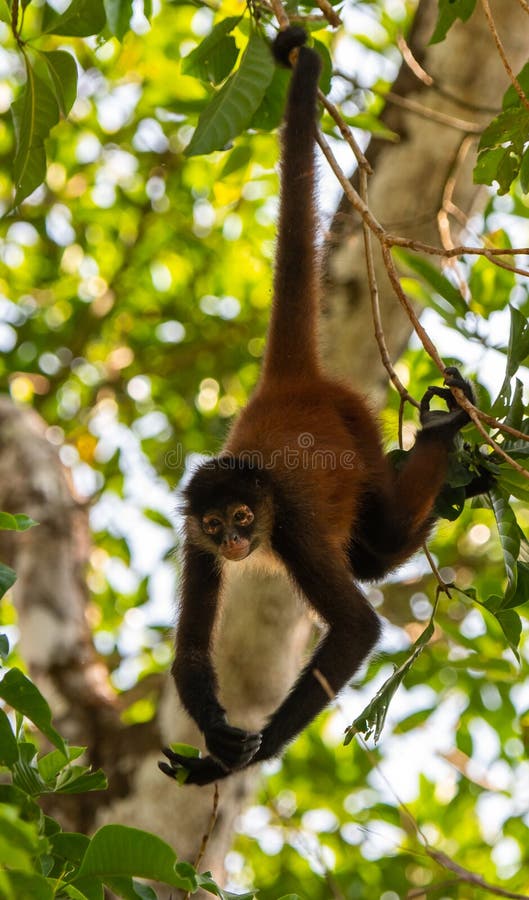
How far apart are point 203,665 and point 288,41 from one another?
2.46 metres

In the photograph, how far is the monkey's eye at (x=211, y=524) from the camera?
4.38 m

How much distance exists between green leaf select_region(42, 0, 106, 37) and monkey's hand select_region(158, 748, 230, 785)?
253cm

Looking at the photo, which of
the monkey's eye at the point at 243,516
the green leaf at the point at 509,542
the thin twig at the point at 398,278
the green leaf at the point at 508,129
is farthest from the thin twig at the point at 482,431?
the monkey's eye at the point at 243,516

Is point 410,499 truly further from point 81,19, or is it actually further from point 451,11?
point 81,19

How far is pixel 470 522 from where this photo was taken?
7.18m

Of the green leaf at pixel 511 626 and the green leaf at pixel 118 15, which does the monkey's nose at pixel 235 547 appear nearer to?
the green leaf at pixel 511 626

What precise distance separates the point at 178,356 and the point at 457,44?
3.80m

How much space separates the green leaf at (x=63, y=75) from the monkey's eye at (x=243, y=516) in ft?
5.42

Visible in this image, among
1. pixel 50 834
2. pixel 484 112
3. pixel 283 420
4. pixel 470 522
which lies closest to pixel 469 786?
pixel 470 522

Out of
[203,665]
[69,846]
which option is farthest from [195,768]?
[69,846]

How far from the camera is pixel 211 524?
4.39 metres

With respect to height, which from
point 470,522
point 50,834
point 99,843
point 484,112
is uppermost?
point 484,112

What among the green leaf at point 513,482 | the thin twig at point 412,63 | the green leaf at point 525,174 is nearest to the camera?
the green leaf at point 513,482

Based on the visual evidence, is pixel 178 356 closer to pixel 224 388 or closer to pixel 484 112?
pixel 224 388
